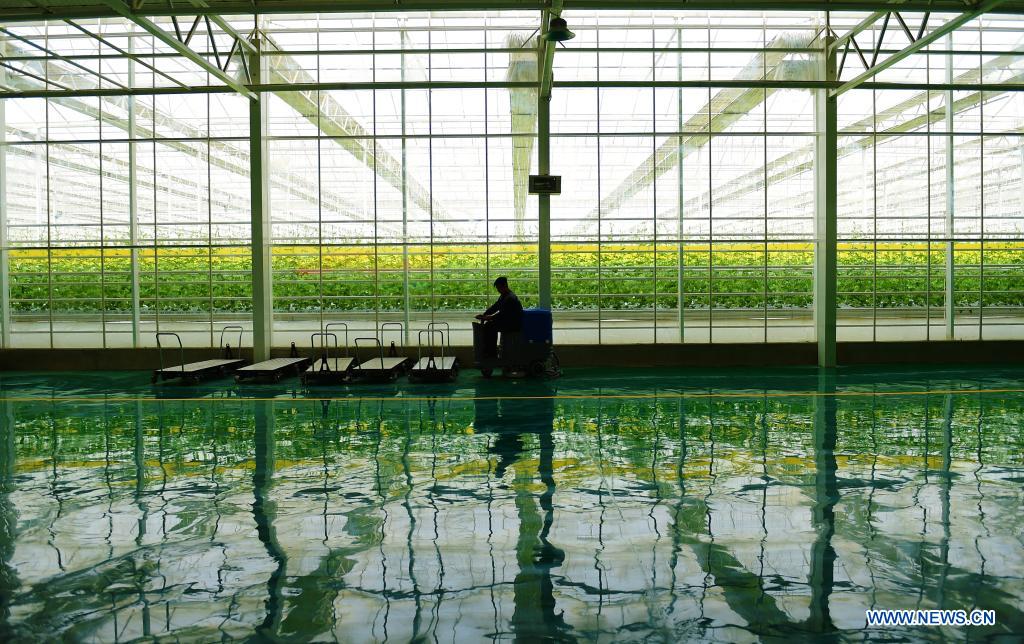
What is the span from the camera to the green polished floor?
380 centimetres

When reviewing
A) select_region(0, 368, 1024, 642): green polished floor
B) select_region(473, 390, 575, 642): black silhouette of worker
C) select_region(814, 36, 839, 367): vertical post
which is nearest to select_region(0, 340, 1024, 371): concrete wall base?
select_region(814, 36, 839, 367): vertical post

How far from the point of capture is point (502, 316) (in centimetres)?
1412

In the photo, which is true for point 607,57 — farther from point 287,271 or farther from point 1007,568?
point 1007,568

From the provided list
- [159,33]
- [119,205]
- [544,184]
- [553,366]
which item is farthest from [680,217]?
[119,205]

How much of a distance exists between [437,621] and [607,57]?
16.0 metres

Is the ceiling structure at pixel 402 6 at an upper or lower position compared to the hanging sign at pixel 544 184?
upper

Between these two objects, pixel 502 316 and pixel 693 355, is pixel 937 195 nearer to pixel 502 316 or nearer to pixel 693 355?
pixel 693 355

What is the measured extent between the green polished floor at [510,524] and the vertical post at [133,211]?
8.27 metres

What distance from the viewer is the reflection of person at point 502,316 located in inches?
554

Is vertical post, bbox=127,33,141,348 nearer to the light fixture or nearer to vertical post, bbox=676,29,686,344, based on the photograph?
the light fixture

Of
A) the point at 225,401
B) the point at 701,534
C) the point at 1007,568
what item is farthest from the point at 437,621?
the point at 225,401

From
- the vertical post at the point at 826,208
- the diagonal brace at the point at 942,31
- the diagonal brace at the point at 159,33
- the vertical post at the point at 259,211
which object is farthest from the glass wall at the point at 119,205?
the diagonal brace at the point at 942,31

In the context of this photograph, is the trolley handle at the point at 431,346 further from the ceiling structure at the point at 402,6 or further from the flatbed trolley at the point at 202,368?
the ceiling structure at the point at 402,6

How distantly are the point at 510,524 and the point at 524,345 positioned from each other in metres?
9.37
